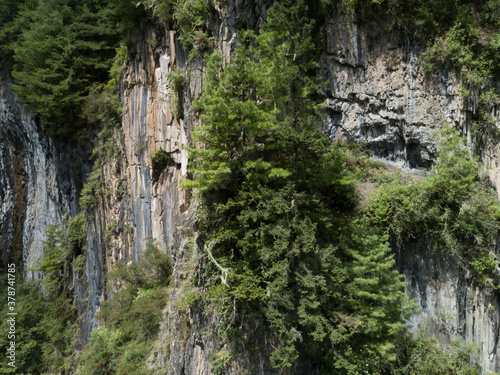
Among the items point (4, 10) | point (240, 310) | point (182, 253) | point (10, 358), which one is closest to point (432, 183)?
point (240, 310)

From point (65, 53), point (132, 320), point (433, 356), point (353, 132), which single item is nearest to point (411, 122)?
point (353, 132)

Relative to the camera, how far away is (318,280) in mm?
5840

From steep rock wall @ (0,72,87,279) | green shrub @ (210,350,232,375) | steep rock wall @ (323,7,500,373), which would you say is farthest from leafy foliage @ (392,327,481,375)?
steep rock wall @ (0,72,87,279)

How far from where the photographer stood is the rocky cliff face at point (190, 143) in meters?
6.79

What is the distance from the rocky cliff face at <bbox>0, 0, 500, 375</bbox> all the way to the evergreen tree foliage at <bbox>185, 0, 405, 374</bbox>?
0.97m

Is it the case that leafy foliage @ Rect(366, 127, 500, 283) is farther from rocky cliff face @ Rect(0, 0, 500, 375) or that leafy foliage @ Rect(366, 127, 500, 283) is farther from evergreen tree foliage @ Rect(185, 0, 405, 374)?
evergreen tree foliage @ Rect(185, 0, 405, 374)

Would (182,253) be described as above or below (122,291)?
above

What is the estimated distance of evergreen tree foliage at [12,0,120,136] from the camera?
1209cm

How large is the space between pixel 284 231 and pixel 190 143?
424 centimetres

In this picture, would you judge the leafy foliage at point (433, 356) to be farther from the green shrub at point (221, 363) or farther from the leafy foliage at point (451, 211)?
the green shrub at point (221, 363)

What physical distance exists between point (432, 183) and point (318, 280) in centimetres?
371

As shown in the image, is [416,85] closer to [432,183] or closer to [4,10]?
[432,183]

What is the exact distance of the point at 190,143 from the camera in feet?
27.5

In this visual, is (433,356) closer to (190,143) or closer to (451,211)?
(451,211)
